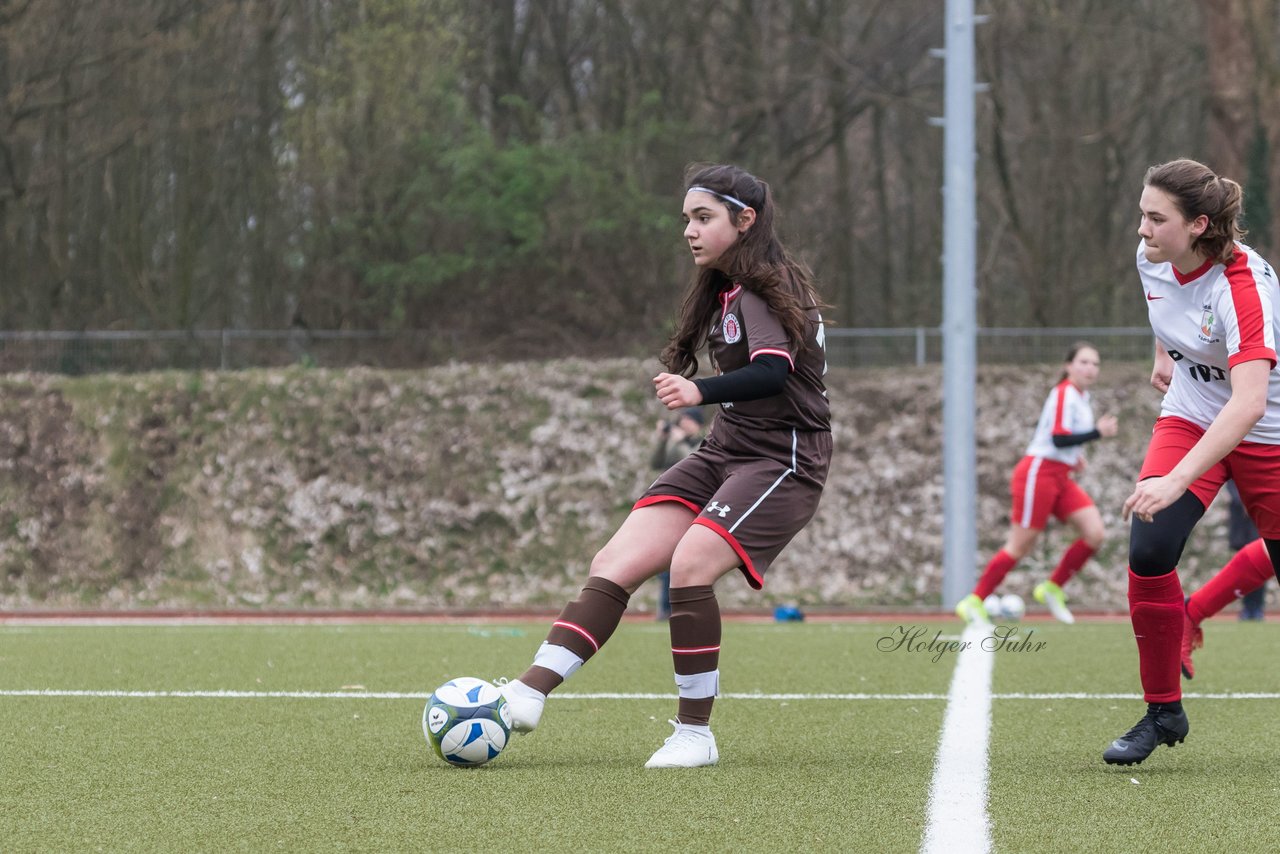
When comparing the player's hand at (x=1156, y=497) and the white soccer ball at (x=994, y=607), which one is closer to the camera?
the player's hand at (x=1156, y=497)

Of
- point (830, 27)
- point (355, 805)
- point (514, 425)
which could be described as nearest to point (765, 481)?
point (355, 805)

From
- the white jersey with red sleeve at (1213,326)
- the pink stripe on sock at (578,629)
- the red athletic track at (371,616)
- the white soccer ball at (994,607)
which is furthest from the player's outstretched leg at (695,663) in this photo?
the red athletic track at (371,616)

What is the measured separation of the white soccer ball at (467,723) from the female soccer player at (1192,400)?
6.09 ft

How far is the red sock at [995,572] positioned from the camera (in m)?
11.7

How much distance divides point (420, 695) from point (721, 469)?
2409mm

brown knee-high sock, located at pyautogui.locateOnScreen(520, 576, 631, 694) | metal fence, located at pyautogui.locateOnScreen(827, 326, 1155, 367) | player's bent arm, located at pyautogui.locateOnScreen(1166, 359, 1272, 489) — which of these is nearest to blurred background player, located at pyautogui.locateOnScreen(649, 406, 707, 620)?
metal fence, located at pyautogui.locateOnScreen(827, 326, 1155, 367)

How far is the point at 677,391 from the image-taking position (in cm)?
466

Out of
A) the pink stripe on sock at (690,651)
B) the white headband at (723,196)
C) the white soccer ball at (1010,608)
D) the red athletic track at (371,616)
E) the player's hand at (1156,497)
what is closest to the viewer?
the player's hand at (1156,497)

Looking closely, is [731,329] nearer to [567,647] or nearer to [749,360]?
[749,360]

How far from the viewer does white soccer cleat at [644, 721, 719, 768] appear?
16.1 ft

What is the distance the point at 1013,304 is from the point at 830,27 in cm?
554

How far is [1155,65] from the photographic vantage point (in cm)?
2666

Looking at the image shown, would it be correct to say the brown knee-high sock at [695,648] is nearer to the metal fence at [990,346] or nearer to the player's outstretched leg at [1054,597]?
the player's outstretched leg at [1054,597]

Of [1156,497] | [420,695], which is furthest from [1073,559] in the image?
[1156,497]
